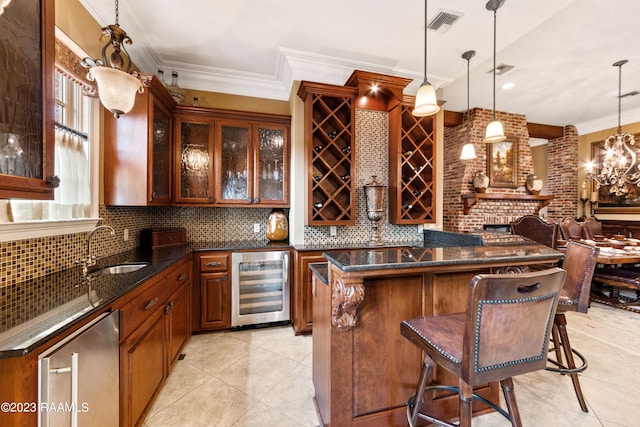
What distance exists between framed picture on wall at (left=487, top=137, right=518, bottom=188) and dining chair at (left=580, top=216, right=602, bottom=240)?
4.38ft

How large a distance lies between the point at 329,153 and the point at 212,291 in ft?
6.71

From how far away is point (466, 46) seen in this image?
8.88ft

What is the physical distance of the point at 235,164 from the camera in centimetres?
305

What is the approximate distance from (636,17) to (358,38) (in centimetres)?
271

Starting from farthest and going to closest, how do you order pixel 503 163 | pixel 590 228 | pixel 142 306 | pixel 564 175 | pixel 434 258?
1. pixel 564 175
2. pixel 503 163
3. pixel 590 228
4. pixel 142 306
5. pixel 434 258

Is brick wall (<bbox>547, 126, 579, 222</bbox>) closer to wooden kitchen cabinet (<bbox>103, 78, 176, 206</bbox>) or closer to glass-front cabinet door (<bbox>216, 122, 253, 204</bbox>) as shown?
glass-front cabinet door (<bbox>216, 122, 253, 204</bbox>)

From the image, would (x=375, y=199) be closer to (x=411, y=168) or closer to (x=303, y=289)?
(x=411, y=168)

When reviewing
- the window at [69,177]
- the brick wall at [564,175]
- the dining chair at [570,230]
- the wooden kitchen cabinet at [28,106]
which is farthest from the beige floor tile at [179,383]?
the brick wall at [564,175]

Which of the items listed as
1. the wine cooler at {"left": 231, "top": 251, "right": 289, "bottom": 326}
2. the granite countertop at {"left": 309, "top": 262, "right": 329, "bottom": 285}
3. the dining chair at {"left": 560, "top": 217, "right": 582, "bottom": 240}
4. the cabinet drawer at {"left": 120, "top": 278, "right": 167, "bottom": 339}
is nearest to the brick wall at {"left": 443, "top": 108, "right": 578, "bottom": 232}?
the dining chair at {"left": 560, "top": 217, "right": 582, "bottom": 240}

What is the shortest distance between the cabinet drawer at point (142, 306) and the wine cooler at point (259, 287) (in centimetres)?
96

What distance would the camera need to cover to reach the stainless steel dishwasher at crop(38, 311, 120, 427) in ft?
2.84

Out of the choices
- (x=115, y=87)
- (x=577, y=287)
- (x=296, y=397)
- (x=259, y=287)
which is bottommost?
(x=296, y=397)

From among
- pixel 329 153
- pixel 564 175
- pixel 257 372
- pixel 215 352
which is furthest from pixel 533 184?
pixel 215 352

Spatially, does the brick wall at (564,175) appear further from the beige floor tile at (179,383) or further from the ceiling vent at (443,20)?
the beige floor tile at (179,383)
